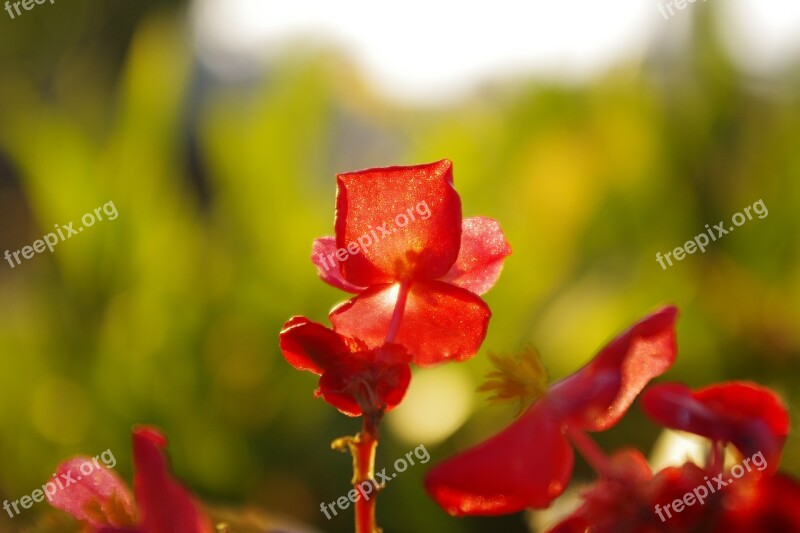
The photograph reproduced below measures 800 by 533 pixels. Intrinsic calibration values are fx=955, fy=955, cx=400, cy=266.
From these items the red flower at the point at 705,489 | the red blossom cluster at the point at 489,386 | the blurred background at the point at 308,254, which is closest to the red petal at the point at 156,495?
the red blossom cluster at the point at 489,386

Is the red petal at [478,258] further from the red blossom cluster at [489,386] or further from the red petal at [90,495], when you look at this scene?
the red petal at [90,495]

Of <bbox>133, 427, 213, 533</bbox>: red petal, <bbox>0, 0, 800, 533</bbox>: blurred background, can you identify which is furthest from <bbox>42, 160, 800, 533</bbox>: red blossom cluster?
<bbox>0, 0, 800, 533</bbox>: blurred background

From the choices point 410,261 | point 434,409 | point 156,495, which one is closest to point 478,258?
point 410,261

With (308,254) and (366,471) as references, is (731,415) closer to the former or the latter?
(366,471)

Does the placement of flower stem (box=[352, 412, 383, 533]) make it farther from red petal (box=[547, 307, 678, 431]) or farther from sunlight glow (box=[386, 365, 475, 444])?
sunlight glow (box=[386, 365, 475, 444])

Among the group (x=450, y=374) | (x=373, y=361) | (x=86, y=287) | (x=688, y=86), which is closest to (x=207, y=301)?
(x=86, y=287)

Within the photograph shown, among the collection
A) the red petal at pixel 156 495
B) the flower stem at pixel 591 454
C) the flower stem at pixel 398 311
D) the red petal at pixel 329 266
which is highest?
the red petal at pixel 329 266
